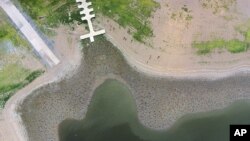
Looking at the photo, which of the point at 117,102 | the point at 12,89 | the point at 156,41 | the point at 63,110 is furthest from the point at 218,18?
the point at 12,89

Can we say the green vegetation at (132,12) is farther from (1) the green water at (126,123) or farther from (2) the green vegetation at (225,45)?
(1) the green water at (126,123)

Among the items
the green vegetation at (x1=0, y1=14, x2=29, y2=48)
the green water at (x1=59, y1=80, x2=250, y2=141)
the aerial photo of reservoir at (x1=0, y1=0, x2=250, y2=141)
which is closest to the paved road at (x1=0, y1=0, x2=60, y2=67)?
the aerial photo of reservoir at (x1=0, y1=0, x2=250, y2=141)

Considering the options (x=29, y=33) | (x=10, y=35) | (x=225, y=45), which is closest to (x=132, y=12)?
(x=225, y=45)

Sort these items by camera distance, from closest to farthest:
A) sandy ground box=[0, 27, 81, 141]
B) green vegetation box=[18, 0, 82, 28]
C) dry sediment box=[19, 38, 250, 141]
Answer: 1. sandy ground box=[0, 27, 81, 141]
2. dry sediment box=[19, 38, 250, 141]
3. green vegetation box=[18, 0, 82, 28]

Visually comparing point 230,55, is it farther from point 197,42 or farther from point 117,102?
point 117,102

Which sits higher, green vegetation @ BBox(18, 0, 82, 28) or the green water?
green vegetation @ BBox(18, 0, 82, 28)

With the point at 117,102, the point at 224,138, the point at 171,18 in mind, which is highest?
the point at 171,18

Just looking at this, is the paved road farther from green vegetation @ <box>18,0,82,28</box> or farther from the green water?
the green water
